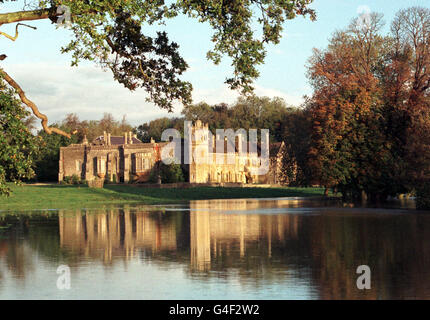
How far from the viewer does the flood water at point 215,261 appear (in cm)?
1058

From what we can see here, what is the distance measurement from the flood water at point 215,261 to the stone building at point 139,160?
73.8m

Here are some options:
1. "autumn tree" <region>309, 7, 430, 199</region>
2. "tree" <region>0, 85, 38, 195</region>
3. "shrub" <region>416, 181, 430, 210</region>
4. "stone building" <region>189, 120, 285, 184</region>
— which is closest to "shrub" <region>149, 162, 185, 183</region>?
"stone building" <region>189, 120, 285, 184</region>

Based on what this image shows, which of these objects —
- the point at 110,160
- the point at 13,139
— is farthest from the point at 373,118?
the point at 110,160

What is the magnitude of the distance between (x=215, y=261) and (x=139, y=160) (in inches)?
3401

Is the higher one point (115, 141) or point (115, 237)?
point (115, 141)

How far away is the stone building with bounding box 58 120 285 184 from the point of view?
327ft

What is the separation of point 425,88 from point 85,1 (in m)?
32.6

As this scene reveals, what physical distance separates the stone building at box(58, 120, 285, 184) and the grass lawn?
26445 mm

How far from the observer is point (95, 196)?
174 feet

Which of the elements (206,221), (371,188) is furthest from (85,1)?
(371,188)

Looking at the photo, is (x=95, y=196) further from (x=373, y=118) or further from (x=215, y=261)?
(x=215, y=261)

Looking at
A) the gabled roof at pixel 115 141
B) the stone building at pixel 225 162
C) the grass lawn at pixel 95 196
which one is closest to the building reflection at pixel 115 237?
the grass lawn at pixel 95 196

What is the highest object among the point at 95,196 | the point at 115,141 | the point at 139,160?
the point at 115,141

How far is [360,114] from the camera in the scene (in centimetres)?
4378
